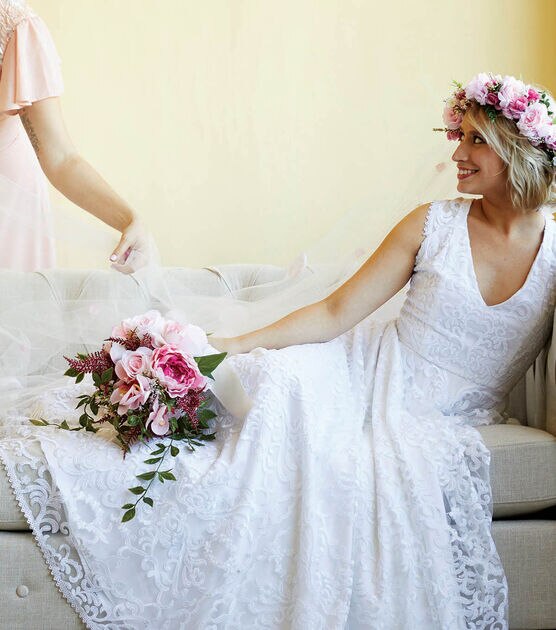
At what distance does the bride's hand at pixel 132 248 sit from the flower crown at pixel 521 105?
36.7 inches

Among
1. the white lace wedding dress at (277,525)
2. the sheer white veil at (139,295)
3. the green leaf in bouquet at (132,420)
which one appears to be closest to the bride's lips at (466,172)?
the sheer white veil at (139,295)

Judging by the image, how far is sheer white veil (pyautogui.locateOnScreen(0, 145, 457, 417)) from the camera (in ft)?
8.14

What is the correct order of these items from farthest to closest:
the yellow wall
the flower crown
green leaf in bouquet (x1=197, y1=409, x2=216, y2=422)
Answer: the yellow wall, the flower crown, green leaf in bouquet (x1=197, y1=409, x2=216, y2=422)

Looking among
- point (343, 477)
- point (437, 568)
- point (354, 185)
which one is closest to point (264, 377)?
point (343, 477)

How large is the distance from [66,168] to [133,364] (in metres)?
0.86

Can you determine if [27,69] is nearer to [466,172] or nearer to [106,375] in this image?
[106,375]

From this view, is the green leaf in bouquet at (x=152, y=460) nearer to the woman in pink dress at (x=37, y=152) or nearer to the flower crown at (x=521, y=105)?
the woman in pink dress at (x=37, y=152)

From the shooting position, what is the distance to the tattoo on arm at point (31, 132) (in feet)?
8.48

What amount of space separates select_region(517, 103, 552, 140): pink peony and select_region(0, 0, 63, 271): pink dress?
1.27 meters

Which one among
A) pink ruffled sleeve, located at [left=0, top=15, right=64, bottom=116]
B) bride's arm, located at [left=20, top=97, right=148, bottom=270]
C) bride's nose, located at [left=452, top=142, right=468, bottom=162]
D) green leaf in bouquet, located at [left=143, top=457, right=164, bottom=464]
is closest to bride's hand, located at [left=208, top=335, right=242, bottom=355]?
bride's arm, located at [left=20, top=97, right=148, bottom=270]

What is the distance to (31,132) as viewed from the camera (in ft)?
8.52

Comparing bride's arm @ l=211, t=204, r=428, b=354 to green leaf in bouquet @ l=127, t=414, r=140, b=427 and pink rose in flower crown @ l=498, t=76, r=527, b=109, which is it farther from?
green leaf in bouquet @ l=127, t=414, r=140, b=427

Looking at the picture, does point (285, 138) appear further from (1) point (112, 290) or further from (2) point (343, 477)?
(2) point (343, 477)

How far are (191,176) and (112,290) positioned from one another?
1.70 meters
